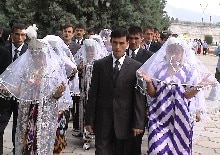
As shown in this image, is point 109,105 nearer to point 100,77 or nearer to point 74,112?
point 100,77

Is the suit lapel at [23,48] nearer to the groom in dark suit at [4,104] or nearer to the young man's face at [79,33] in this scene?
the groom in dark suit at [4,104]

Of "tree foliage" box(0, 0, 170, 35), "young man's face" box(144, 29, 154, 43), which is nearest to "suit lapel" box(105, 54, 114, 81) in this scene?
"young man's face" box(144, 29, 154, 43)

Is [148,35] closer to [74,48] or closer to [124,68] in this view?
[74,48]

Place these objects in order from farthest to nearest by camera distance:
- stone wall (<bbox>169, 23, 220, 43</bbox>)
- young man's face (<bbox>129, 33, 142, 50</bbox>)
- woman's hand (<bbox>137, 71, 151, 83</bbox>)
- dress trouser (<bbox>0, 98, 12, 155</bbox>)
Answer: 1. stone wall (<bbox>169, 23, 220, 43</bbox>)
2. young man's face (<bbox>129, 33, 142, 50</bbox>)
3. dress trouser (<bbox>0, 98, 12, 155</bbox>)
4. woman's hand (<bbox>137, 71, 151, 83</bbox>)

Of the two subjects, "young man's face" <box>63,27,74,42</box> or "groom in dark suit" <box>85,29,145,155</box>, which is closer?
"groom in dark suit" <box>85,29,145,155</box>

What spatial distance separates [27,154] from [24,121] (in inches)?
15.6

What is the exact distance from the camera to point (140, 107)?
474 centimetres

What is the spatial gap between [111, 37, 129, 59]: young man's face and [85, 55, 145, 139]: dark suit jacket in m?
0.09

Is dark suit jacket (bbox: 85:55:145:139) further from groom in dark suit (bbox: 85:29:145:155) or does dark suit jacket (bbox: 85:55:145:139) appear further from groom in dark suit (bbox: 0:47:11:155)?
groom in dark suit (bbox: 0:47:11:155)

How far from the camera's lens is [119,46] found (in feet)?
15.6

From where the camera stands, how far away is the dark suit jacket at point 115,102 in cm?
472

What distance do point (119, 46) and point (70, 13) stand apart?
16.2 metres

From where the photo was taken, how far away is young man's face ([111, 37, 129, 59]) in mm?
4719

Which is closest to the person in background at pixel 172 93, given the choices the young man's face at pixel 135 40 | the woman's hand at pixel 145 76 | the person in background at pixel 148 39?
the woman's hand at pixel 145 76
